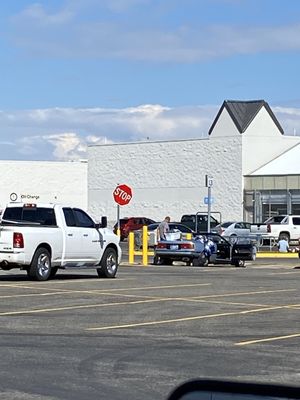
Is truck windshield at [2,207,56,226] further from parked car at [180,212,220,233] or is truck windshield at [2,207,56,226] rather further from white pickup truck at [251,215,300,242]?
parked car at [180,212,220,233]

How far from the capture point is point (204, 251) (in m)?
33.6

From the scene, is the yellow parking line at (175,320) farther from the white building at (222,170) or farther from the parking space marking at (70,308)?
the white building at (222,170)

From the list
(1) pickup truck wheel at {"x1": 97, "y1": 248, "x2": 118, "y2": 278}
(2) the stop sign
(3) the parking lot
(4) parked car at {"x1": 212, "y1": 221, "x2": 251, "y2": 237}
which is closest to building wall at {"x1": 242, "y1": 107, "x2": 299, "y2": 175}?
(4) parked car at {"x1": 212, "y1": 221, "x2": 251, "y2": 237}

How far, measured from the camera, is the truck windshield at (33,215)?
23.3 meters

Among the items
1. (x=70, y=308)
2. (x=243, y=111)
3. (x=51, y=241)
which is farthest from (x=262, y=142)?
(x=70, y=308)

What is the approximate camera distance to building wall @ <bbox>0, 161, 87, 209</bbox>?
246 feet

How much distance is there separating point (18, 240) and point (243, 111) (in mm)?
49513

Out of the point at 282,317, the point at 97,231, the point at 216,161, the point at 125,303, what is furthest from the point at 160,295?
the point at 216,161

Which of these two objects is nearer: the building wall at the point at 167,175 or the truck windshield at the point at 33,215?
the truck windshield at the point at 33,215

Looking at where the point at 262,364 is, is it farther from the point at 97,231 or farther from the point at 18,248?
the point at 97,231

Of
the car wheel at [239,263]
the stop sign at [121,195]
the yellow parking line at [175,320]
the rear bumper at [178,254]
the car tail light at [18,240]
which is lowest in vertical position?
the yellow parking line at [175,320]

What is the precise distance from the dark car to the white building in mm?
32108

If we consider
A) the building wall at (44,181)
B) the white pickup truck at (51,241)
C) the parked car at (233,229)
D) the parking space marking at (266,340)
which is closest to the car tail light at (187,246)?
the white pickup truck at (51,241)

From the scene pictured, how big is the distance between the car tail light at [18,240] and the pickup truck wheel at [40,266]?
19.1 inches
